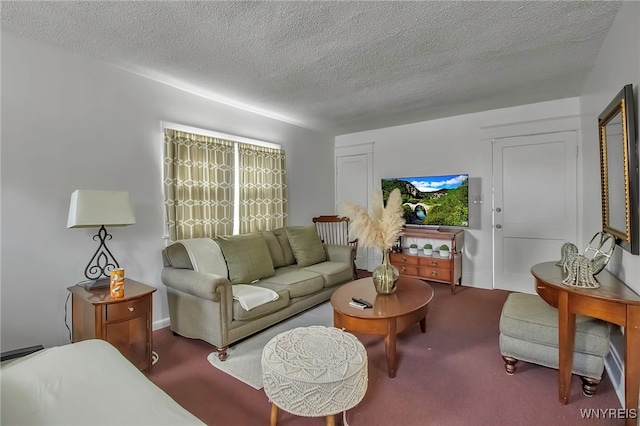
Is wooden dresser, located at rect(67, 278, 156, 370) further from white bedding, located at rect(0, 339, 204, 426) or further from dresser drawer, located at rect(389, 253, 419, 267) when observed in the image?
dresser drawer, located at rect(389, 253, 419, 267)

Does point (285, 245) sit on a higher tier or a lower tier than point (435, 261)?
higher

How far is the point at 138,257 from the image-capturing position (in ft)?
9.66

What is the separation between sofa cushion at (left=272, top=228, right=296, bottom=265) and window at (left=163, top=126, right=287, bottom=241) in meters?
0.26

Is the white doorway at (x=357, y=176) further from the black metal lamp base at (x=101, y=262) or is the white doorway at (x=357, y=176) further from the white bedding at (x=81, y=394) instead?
the white bedding at (x=81, y=394)

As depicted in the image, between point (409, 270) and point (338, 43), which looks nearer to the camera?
point (338, 43)

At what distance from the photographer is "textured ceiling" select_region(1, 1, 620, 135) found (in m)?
1.99

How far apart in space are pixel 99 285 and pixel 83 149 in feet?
3.75

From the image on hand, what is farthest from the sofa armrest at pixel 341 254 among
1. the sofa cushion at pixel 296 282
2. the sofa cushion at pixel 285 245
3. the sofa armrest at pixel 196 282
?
the sofa armrest at pixel 196 282

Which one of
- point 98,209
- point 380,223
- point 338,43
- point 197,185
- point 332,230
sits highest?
point 338,43

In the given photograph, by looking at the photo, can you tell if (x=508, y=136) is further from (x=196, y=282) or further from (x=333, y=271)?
(x=196, y=282)

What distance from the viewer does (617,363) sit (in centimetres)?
205

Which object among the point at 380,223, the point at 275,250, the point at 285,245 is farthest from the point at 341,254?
the point at 380,223

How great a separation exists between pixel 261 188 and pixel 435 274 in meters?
2.65

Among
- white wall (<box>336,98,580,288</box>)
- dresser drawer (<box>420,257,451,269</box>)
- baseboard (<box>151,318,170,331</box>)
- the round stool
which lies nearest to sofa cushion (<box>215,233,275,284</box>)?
baseboard (<box>151,318,170,331</box>)
